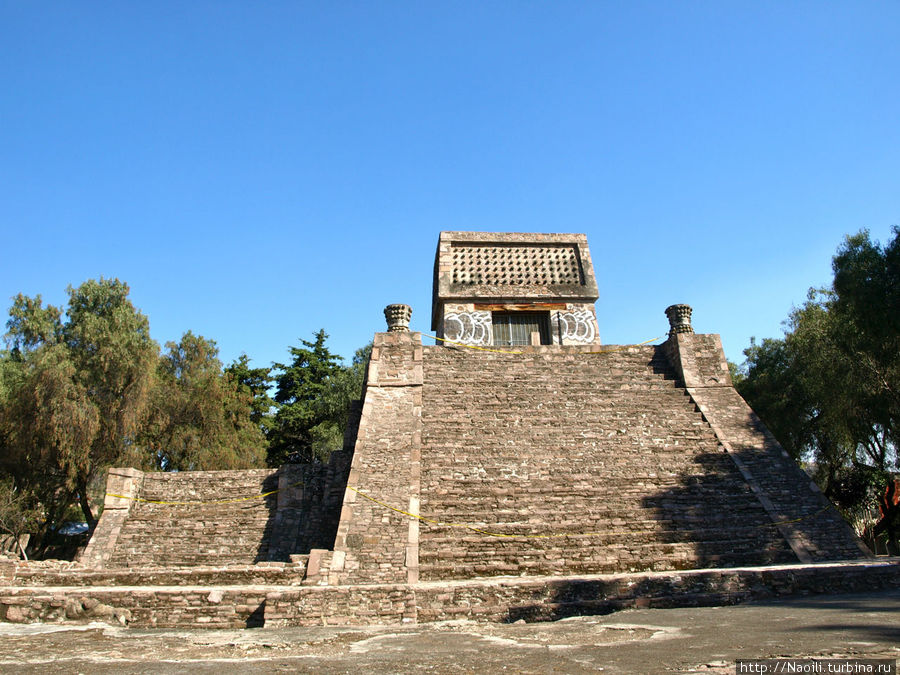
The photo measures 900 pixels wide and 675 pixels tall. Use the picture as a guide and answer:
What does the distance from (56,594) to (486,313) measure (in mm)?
11873

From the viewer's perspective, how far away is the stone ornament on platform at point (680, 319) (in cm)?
1358

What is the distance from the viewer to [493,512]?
9.13 meters

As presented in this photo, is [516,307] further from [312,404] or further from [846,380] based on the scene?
[312,404]

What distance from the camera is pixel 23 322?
59.1 feet

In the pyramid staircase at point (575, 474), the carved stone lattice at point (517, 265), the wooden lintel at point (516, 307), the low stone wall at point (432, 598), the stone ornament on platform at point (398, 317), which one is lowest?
the low stone wall at point (432, 598)

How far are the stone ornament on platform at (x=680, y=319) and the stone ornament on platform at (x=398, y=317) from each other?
20.9ft

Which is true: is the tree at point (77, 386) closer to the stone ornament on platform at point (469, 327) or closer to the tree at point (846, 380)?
the stone ornament on platform at point (469, 327)

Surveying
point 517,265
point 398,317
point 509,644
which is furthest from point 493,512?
point 517,265

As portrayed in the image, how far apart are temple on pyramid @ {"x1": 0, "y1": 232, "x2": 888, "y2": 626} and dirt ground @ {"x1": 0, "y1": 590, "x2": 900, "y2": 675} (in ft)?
1.53

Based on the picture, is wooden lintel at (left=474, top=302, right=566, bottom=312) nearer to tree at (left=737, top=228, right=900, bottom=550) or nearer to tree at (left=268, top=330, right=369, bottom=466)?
tree at (left=737, top=228, right=900, bottom=550)

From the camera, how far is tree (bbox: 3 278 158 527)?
1543cm

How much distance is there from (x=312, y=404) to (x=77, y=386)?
1245 cm

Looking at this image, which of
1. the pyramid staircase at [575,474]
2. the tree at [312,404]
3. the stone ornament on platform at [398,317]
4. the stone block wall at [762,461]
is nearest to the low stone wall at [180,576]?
the pyramid staircase at [575,474]

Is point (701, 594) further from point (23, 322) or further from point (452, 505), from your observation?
point (23, 322)
